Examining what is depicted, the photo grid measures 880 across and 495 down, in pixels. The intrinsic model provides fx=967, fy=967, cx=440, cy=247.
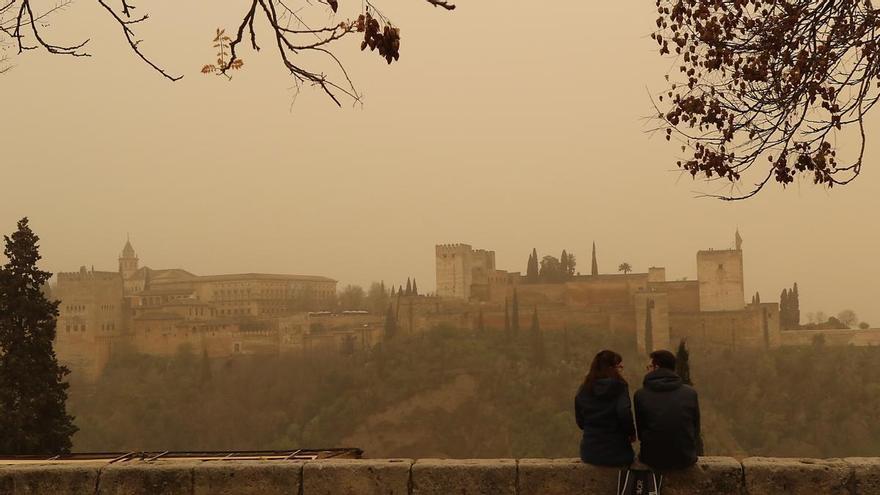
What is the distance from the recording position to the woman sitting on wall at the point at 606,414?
5152 millimetres

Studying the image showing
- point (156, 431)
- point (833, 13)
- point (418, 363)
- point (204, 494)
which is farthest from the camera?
point (418, 363)

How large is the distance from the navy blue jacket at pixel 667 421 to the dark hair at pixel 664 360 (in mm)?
36

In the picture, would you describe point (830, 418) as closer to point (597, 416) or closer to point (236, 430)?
point (236, 430)

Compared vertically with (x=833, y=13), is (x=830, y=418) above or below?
below

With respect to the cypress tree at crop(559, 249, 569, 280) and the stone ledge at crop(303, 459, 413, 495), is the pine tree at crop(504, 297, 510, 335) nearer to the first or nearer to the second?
the cypress tree at crop(559, 249, 569, 280)

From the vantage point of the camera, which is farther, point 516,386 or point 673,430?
point 516,386

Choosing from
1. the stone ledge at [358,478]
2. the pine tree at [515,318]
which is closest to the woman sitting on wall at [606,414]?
the stone ledge at [358,478]

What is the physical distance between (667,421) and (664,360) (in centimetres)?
33

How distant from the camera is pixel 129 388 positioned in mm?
66562

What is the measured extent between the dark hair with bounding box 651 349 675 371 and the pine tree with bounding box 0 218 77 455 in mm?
13094

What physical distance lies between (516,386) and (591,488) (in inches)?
2281

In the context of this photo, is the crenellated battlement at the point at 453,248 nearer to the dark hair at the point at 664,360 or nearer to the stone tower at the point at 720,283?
the stone tower at the point at 720,283

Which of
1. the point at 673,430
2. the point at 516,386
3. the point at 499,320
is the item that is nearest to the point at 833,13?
the point at 673,430

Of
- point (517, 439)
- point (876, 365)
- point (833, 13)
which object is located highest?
point (833, 13)
